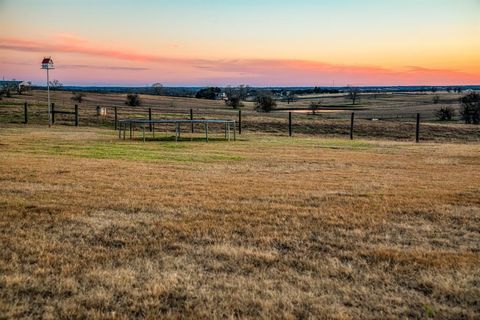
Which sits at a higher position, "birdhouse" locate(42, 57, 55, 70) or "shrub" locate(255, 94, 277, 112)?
"birdhouse" locate(42, 57, 55, 70)

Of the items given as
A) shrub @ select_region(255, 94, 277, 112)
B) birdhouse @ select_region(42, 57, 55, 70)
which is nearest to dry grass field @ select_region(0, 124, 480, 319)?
birdhouse @ select_region(42, 57, 55, 70)

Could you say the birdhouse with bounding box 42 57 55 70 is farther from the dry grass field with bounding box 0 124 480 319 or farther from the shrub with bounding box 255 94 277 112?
the shrub with bounding box 255 94 277 112

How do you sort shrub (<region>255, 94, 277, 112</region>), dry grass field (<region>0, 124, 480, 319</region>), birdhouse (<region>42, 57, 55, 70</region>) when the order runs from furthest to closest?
shrub (<region>255, 94, 277, 112</region>) < birdhouse (<region>42, 57, 55, 70</region>) < dry grass field (<region>0, 124, 480, 319</region>)

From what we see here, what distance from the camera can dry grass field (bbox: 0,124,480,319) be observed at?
167 inches

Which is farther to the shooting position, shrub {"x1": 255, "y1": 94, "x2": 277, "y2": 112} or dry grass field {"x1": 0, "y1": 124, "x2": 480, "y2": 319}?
shrub {"x1": 255, "y1": 94, "x2": 277, "y2": 112}

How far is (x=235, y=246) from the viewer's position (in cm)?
590

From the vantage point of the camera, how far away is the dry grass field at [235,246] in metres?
4.24

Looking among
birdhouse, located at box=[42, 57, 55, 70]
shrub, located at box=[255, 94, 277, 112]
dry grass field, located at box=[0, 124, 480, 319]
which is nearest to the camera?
dry grass field, located at box=[0, 124, 480, 319]

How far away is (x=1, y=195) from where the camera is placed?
877 centimetres

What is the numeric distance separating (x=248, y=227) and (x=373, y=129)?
111 ft

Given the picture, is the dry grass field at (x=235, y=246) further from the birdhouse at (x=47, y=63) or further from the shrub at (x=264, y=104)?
the shrub at (x=264, y=104)

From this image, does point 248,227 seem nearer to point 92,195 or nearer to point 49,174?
point 92,195

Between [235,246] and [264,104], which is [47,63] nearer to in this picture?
[235,246]

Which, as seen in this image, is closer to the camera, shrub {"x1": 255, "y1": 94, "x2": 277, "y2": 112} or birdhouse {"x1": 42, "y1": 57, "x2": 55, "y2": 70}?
birdhouse {"x1": 42, "y1": 57, "x2": 55, "y2": 70}
